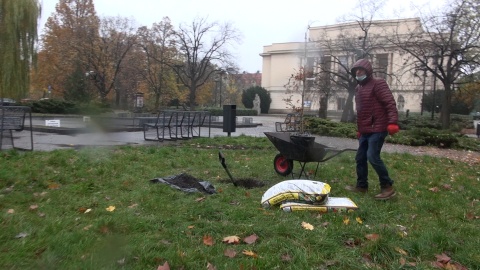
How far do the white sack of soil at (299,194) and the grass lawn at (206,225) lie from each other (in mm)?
152

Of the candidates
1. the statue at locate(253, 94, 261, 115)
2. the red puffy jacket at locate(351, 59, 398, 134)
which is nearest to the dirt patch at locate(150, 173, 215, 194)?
the red puffy jacket at locate(351, 59, 398, 134)

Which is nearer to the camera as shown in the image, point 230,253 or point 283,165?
point 230,253

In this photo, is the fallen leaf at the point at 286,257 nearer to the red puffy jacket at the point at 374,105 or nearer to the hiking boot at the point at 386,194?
the hiking boot at the point at 386,194

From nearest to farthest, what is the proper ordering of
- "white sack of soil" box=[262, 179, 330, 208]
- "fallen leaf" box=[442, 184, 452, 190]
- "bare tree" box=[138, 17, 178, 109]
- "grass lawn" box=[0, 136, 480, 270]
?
1. "grass lawn" box=[0, 136, 480, 270]
2. "white sack of soil" box=[262, 179, 330, 208]
3. "fallen leaf" box=[442, 184, 452, 190]
4. "bare tree" box=[138, 17, 178, 109]

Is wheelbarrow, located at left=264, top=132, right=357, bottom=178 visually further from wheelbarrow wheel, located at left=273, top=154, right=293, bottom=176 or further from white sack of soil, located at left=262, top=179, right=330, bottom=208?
white sack of soil, located at left=262, top=179, right=330, bottom=208

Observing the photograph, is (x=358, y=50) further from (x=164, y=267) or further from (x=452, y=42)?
(x=164, y=267)

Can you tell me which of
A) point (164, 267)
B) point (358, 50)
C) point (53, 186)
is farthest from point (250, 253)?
point (358, 50)

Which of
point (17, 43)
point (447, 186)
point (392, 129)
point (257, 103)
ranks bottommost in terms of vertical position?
point (447, 186)

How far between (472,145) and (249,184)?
1319 cm

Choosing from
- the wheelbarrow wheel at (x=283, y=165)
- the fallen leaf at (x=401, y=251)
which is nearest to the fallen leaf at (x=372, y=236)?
the fallen leaf at (x=401, y=251)

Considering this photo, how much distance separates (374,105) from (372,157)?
2.42 feet

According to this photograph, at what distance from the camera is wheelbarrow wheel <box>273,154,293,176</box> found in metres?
6.72

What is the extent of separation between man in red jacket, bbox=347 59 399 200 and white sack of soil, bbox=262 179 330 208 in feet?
3.64

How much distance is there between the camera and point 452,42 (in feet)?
76.9
